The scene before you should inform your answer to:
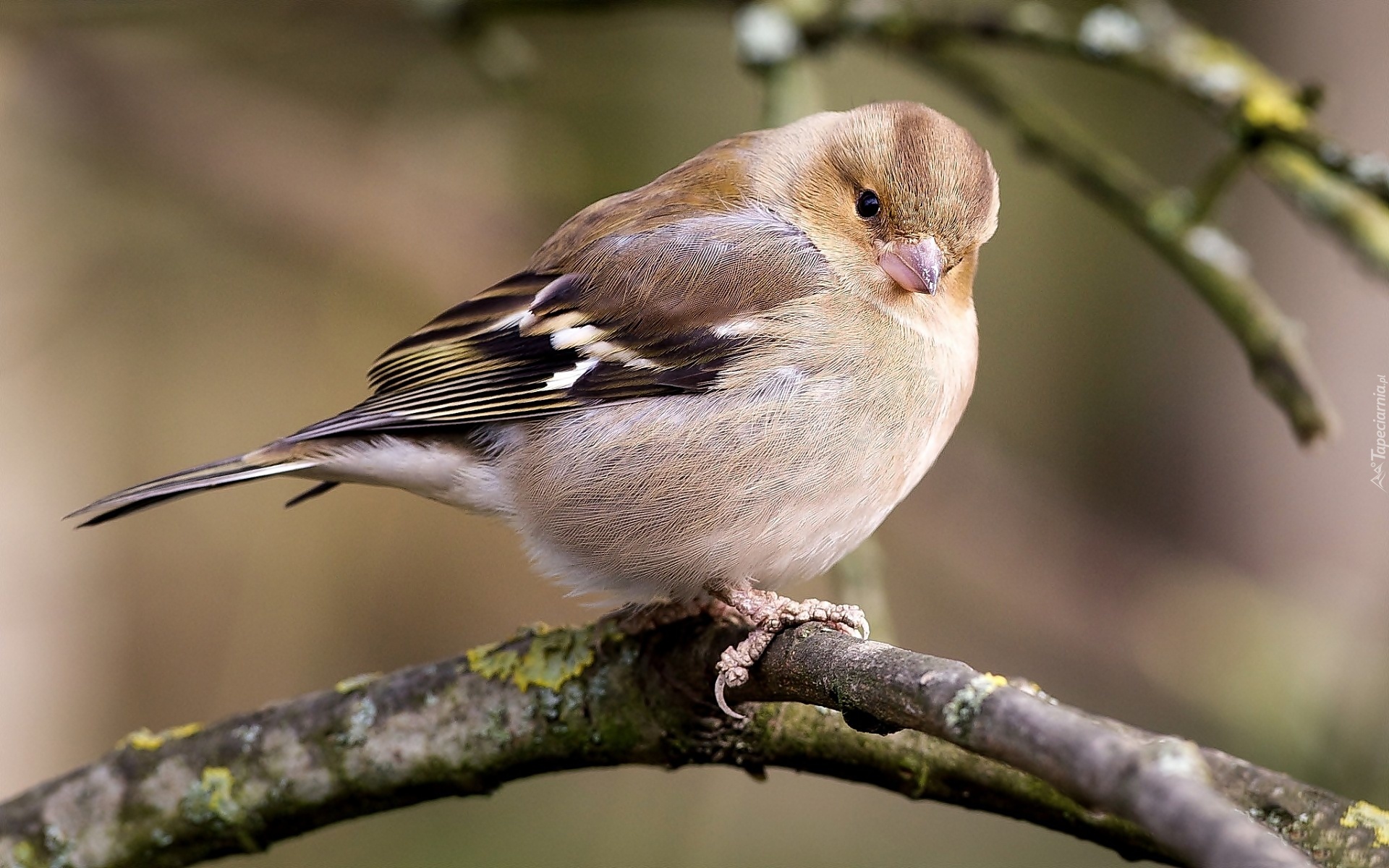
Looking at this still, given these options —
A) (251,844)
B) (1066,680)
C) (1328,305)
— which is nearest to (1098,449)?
(1066,680)

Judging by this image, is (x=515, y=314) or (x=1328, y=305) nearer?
(x=515, y=314)

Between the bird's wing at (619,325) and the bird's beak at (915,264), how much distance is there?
148 mm

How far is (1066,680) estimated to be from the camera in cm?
600

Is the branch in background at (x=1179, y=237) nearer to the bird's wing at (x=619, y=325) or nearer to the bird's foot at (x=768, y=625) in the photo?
the bird's wing at (x=619, y=325)

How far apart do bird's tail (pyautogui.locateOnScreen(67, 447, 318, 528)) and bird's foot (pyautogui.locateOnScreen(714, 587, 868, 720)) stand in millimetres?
1113

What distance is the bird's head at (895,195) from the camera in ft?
9.29

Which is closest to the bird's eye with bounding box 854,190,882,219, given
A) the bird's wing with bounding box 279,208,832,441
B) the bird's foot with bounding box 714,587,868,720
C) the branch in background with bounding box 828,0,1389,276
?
the bird's wing with bounding box 279,208,832,441

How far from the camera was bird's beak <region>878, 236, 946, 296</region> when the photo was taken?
280 centimetres

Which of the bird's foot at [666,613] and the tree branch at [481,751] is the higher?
the bird's foot at [666,613]

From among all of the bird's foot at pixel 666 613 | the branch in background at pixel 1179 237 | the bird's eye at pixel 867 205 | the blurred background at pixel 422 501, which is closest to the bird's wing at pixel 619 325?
the bird's eye at pixel 867 205

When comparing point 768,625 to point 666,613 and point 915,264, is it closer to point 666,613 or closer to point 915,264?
point 666,613

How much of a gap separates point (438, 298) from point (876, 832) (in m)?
3.07

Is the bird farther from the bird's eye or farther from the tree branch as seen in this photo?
the tree branch

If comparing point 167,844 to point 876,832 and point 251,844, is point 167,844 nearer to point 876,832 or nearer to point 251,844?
point 251,844
